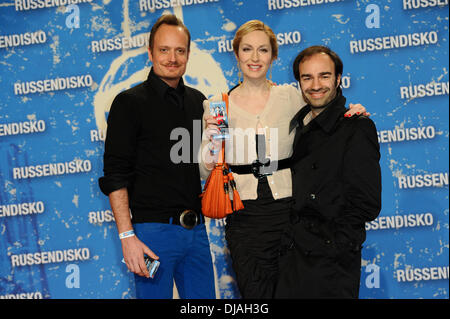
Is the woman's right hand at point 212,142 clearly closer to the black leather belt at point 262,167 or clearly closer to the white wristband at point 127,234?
the black leather belt at point 262,167

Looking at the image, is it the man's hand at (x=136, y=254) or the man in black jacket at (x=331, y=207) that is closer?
the man in black jacket at (x=331, y=207)

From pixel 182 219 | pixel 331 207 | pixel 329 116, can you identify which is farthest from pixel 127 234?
pixel 329 116

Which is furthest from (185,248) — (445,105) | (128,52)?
(445,105)

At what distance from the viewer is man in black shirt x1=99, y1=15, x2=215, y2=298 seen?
2.74 metres

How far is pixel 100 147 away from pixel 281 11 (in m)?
1.89

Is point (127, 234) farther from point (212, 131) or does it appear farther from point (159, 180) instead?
point (212, 131)

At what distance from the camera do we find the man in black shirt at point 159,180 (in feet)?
9.00

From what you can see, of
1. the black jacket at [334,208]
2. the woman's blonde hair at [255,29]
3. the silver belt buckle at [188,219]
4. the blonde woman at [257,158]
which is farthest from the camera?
the silver belt buckle at [188,219]

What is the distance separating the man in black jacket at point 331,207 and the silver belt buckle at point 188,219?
1.93 ft

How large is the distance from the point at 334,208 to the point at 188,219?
0.86 m

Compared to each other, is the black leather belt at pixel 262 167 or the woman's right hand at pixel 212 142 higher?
the woman's right hand at pixel 212 142

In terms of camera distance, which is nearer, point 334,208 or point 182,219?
point 334,208

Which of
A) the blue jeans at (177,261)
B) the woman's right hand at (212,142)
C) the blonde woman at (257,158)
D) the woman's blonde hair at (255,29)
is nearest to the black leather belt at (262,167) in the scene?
the blonde woman at (257,158)

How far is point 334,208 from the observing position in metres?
2.38
